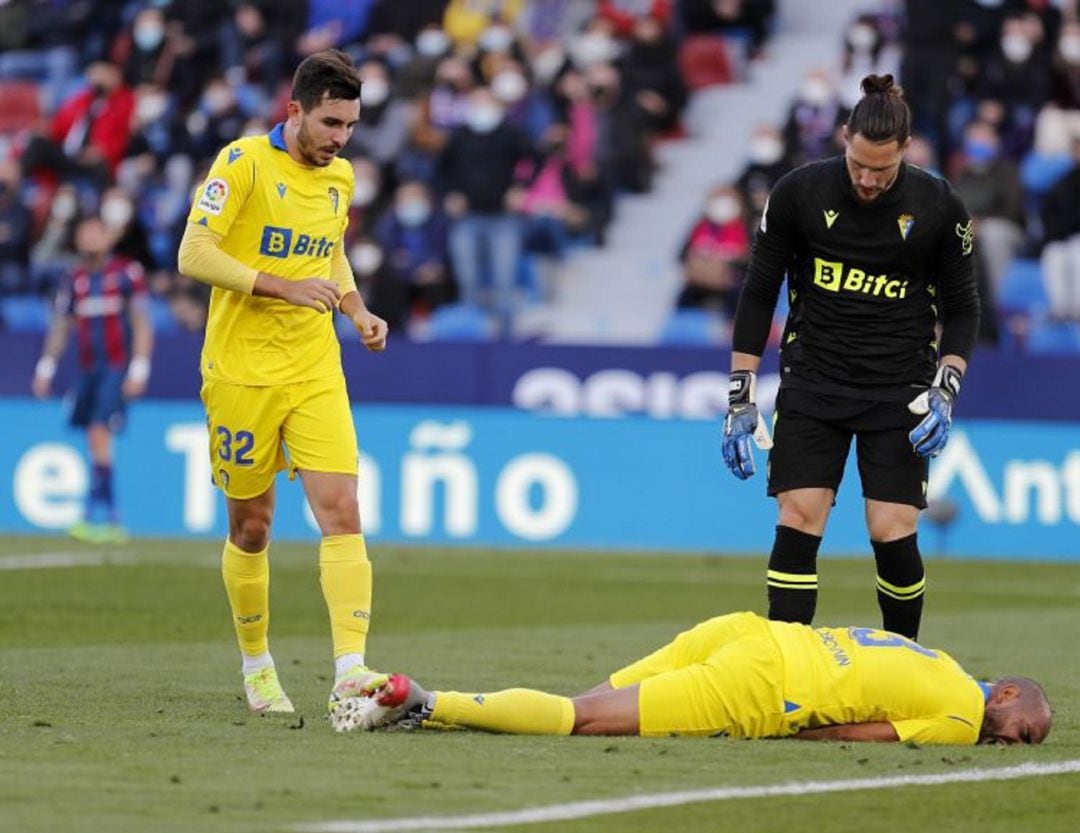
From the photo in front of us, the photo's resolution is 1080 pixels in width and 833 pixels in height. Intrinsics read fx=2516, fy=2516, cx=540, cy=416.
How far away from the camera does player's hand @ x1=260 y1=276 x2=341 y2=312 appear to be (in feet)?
27.5

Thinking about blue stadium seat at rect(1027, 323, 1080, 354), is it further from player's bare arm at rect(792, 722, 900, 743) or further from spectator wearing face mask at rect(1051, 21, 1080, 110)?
player's bare arm at rect(792, 722, 900, 743)

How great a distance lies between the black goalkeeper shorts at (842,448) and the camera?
8922 mm

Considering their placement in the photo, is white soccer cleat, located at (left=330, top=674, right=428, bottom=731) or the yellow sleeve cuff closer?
white soccer cleat, located at (left=330, top=674, right=428, bottom=731)

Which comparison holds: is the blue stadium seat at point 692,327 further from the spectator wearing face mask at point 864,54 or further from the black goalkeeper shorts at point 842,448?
the black goalkeeper shorts at point 842,448

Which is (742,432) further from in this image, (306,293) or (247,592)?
(247,592)

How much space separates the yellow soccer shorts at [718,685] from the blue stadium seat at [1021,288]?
44.6 feet

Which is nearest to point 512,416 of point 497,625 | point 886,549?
point 497,625

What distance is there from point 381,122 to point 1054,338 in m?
7.39

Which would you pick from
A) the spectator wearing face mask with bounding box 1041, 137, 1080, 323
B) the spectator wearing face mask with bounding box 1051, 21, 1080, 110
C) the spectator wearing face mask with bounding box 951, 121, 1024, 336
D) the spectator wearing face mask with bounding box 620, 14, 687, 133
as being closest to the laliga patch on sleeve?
the spectator wearing face mask with bounding box 1041, 137, 1080, 323

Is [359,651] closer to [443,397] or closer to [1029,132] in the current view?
[443,397]

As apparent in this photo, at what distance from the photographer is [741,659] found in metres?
7.38

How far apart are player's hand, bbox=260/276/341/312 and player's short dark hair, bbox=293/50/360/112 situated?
0.61 meters

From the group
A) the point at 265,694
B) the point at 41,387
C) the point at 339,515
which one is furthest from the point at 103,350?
the point at 339,515

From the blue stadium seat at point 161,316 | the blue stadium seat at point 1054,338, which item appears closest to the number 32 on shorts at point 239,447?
the blue stadium seat at point 1054,338
